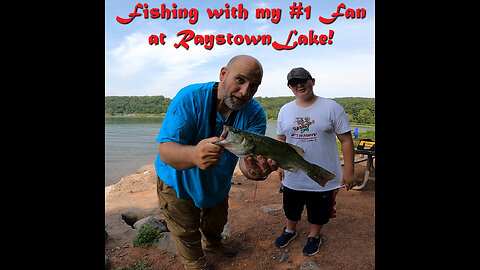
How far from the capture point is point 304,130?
3596 mm

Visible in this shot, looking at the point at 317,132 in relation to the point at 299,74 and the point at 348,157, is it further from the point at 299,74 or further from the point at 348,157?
the point at 299,74

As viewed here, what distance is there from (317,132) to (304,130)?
175 millimetres

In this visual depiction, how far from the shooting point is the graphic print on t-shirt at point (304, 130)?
3555 millimetres

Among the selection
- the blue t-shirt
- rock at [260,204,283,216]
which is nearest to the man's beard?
the blue t-shirt

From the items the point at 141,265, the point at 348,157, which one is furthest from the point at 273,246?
the point at 141,265

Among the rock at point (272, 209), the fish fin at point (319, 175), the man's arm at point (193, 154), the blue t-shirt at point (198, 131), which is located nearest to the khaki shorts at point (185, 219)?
the blue t-shirt at point (198, 131)

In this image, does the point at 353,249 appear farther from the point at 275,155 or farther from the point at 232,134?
the point at 232,134

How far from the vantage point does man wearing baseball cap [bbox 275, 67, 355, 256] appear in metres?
3.49

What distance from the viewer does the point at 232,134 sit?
226 cm

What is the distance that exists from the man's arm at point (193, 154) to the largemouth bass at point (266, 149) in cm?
8

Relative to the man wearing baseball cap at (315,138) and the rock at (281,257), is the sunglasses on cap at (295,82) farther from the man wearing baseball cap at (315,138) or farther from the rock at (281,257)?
the rock at (281,257)

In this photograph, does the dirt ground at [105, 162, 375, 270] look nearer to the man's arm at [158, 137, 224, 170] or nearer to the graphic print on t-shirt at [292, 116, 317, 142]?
the graphic print on t-shirt at [292, 116, 317, 142]
